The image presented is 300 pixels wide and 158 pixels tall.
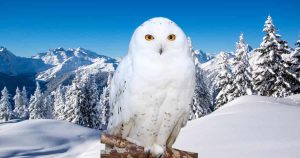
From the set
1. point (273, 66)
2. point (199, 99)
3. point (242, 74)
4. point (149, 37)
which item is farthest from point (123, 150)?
point (199, 99)

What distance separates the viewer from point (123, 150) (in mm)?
4320

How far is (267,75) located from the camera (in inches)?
1201

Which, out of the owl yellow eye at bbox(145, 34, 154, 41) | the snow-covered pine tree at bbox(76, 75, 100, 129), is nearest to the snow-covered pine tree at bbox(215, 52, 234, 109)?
the snow-covered pine tree at bbox(76, 75, 100, 129)

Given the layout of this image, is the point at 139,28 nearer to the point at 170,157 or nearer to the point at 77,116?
the point at 170,157

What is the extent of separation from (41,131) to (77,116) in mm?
18607

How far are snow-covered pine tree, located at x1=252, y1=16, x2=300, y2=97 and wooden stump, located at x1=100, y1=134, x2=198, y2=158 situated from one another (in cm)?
2699

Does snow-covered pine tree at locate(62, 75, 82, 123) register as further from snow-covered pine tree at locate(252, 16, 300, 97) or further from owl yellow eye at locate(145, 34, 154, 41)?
owl yellow eye at locate(145, 34, 154, 41)

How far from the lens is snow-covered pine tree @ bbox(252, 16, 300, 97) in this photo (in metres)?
30.0

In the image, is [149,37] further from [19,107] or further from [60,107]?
[19,107]

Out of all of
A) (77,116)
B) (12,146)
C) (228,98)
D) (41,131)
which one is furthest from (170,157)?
(77,116)

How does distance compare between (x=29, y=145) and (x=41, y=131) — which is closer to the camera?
(x=29, y=145)

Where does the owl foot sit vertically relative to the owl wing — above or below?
below

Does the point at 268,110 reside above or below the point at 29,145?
above

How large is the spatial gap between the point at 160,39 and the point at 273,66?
27786mm
